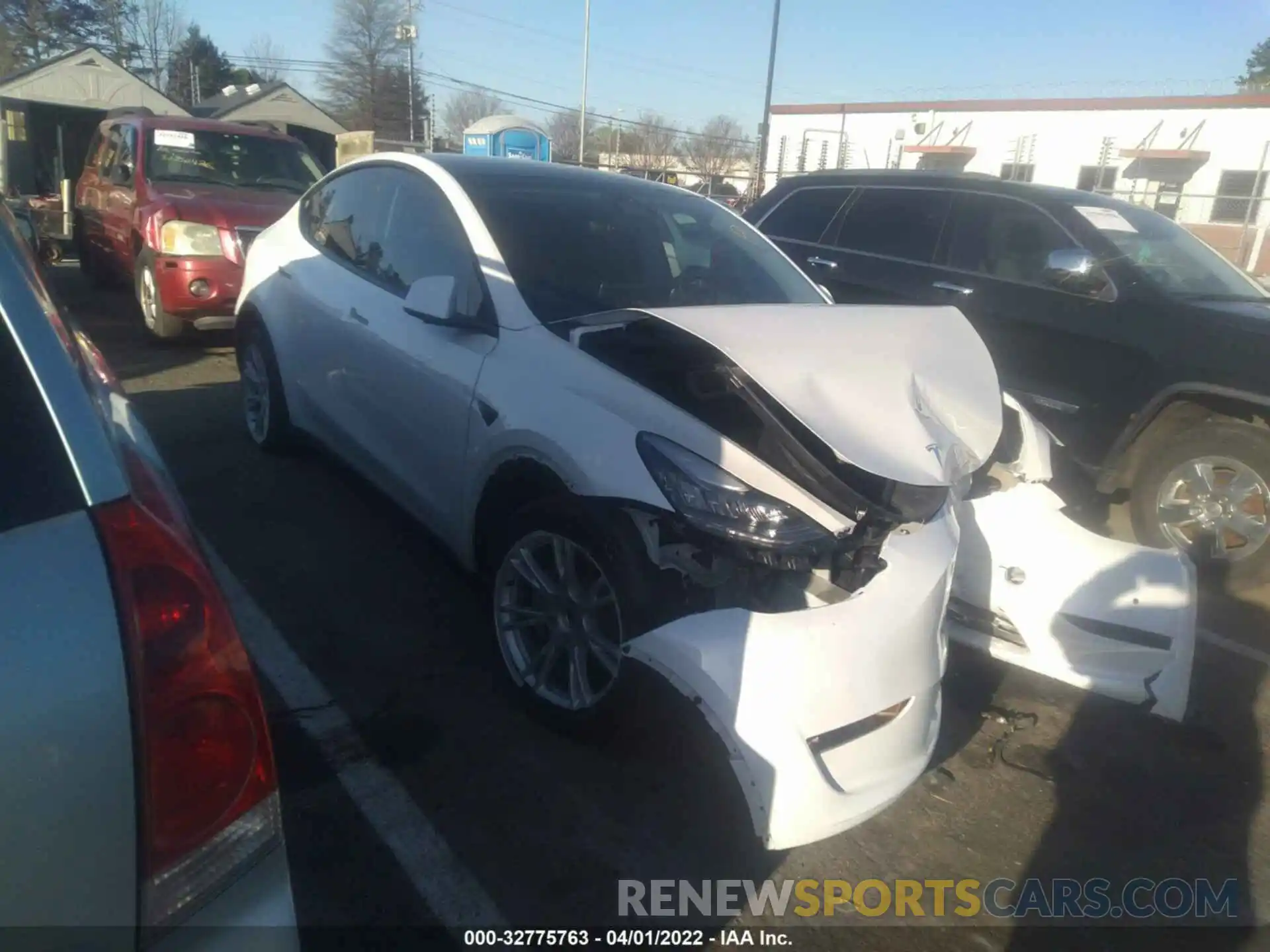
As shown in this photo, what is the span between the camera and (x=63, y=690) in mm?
1098

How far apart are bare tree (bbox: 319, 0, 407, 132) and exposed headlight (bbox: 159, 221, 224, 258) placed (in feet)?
167

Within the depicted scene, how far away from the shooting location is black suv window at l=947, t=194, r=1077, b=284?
18.0ft

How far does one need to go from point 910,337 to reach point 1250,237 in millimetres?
22791

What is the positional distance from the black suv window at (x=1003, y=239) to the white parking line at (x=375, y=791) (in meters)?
4.48

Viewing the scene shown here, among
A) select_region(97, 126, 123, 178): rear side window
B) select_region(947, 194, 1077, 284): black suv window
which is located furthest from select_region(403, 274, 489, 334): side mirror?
select_region(97, 126, 123, 178): rear side window

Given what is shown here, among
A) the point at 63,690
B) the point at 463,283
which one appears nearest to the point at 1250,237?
the point at 463,283

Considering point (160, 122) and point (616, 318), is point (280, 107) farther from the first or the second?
point (616, 318)

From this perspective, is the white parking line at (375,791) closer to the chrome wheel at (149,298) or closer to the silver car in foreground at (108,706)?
the silver car in foreground at (108,706)

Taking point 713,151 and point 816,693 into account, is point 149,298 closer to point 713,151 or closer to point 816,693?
point 816,693

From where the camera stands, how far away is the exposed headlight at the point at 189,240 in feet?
23.5

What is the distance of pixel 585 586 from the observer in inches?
111

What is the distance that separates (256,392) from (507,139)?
17.5m

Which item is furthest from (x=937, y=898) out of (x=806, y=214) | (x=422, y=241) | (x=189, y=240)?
(x=189, y=240)

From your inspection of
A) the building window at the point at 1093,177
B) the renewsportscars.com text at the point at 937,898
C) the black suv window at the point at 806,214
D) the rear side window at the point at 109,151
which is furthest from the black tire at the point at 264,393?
the building window at the point at 1093,177
